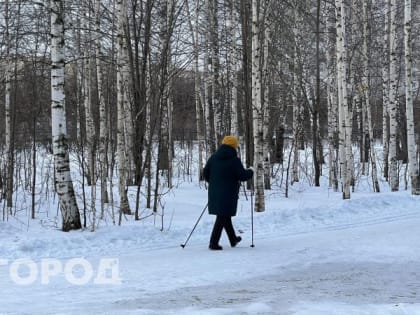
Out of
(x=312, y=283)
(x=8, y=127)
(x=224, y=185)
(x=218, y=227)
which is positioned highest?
(x=8, y=127)

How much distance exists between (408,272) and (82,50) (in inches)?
554

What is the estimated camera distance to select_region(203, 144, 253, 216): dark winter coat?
7.79 meters

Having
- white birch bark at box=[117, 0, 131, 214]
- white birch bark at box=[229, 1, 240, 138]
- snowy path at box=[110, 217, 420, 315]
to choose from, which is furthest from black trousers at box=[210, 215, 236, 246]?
white birch bark at box=[229, 1, 240, 138]

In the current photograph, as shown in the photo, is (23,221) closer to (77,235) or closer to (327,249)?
(77,235)

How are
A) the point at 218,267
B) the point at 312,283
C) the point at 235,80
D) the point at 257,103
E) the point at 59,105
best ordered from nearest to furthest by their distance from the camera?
1. the point at 312,283
2. the point at 218,267
3. the point at 59,105
4. the point at 257,103
5. the point at 235,80

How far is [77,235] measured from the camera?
8.48 meters

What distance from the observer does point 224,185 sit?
784cm

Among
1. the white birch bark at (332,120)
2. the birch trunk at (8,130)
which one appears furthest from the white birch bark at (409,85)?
the birch trunk at (8,130)

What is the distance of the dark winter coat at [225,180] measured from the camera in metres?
7.79

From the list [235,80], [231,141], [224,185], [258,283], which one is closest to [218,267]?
[258,283]

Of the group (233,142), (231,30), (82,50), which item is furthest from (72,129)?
(233,142)

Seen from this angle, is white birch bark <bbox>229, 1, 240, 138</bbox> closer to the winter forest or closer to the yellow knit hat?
the winter forest

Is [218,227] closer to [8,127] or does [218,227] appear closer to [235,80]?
[8,127]

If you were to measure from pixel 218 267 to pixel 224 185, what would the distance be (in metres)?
1.56
